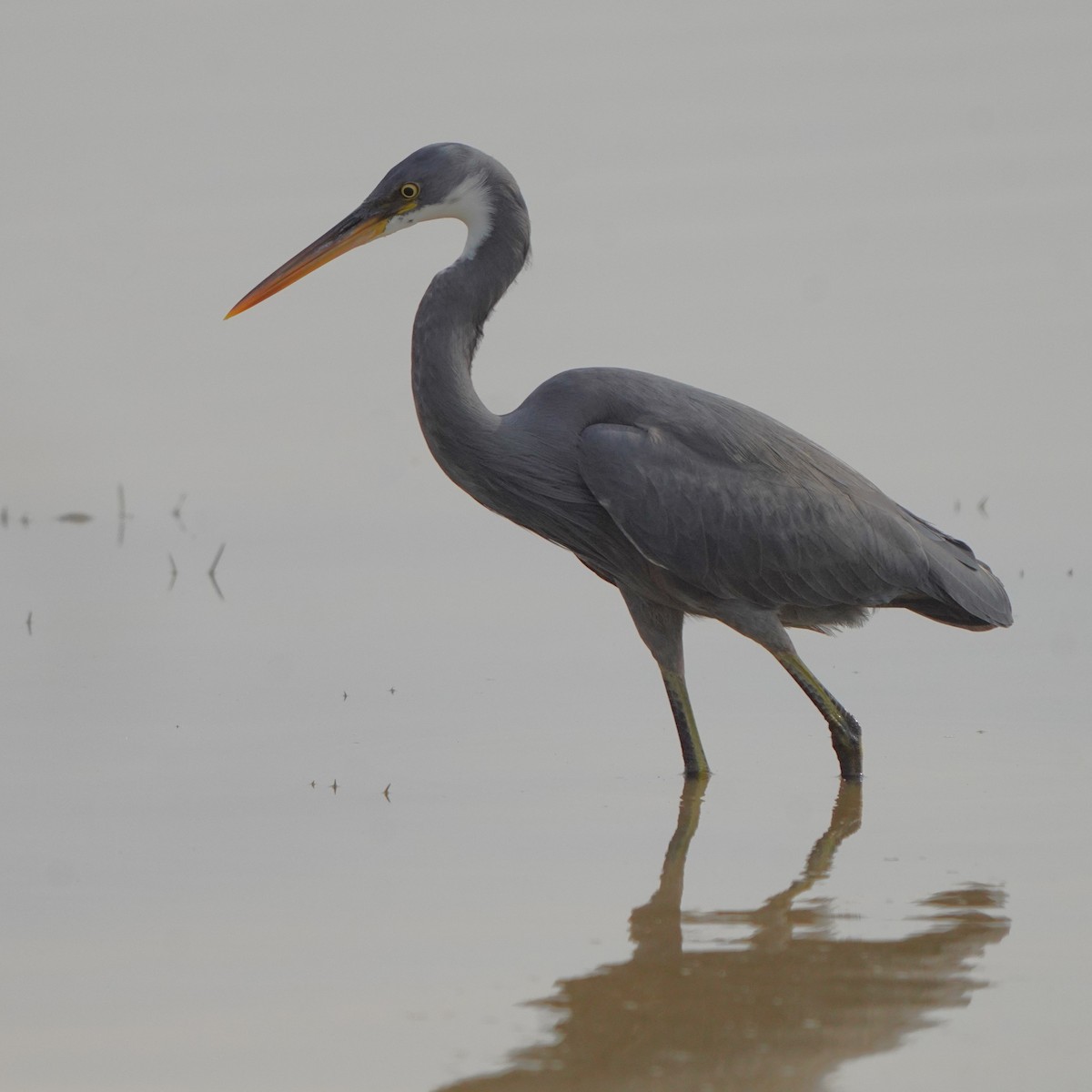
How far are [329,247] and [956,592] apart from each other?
2712mm

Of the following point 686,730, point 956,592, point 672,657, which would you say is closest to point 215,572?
point 672,657

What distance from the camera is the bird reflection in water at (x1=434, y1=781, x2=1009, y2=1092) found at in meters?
4.61

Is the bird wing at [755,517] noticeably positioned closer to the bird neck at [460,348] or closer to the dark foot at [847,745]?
the bird neck at [460,348]

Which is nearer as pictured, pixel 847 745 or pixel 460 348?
pixel 847 745

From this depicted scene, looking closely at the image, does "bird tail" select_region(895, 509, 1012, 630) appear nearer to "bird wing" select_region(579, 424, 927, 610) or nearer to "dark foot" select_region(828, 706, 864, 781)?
"bird wing" select_region(579, 424, 927, 610)

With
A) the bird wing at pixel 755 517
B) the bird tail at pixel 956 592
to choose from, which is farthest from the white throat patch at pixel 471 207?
the bird tail at pixel 956 592

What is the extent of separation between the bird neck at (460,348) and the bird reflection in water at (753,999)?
2.12m

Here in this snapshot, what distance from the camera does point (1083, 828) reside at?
6.50 m

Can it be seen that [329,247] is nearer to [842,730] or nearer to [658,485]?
[658,485]

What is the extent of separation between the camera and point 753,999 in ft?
16.6

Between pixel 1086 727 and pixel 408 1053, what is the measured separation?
3870 millimetres

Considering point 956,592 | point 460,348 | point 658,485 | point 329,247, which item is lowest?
point 956,592

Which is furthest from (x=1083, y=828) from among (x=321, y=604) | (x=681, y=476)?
(x=321, y=604)

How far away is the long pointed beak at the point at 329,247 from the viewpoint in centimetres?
787
